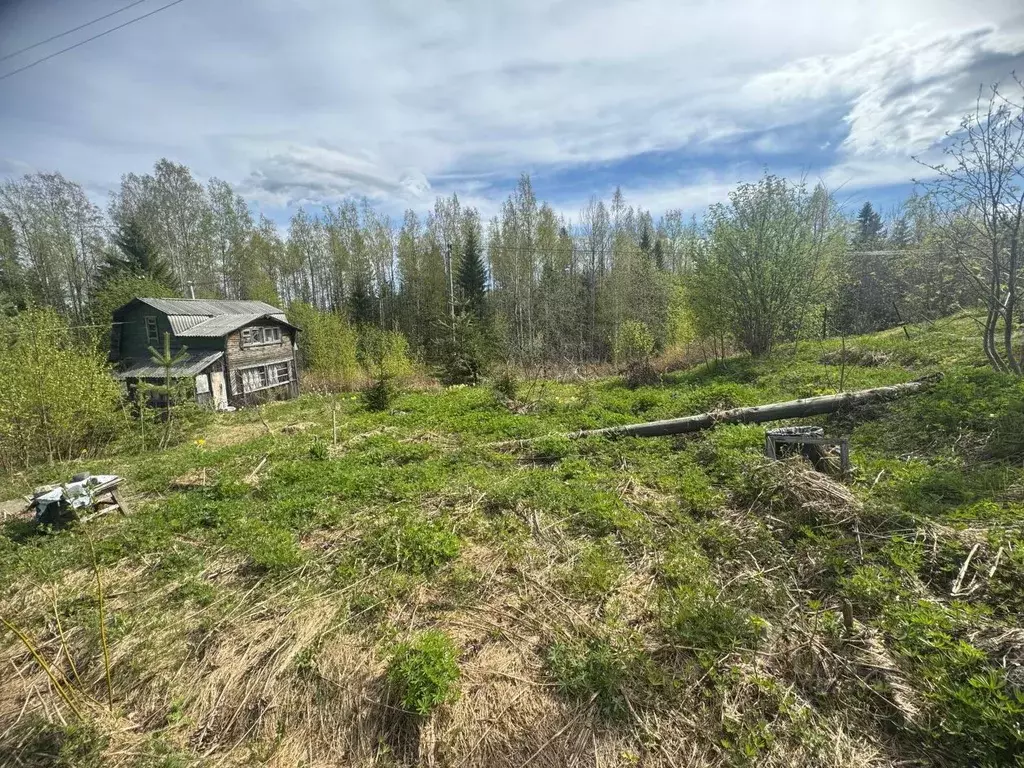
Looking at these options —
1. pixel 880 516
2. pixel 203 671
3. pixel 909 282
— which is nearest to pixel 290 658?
pixel 203 671

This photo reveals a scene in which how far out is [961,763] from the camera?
6.84 feet

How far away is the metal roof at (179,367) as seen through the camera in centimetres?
1762

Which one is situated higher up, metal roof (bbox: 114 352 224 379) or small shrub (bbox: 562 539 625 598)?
metal roof (bbox: 114 352 224 379)

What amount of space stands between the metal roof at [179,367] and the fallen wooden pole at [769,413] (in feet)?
56.8

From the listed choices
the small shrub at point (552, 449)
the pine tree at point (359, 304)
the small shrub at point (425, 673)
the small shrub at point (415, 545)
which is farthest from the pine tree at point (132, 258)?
the small shrub at point (425, 673)

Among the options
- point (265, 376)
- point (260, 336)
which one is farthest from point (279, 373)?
point (260, 336)

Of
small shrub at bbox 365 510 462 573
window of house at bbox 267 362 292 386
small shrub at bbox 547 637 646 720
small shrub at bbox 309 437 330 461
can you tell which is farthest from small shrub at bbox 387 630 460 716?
window of house at bbox 267 362 292 386

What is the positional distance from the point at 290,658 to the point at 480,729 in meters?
1.45

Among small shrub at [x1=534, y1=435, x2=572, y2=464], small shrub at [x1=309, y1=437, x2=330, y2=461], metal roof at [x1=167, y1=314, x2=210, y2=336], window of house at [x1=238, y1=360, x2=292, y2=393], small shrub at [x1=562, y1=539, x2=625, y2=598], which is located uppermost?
metal roof at [x1=167, y1=314, x2=210, y2=336]

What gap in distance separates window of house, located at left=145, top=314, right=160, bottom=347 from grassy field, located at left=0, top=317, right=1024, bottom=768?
17.1 m

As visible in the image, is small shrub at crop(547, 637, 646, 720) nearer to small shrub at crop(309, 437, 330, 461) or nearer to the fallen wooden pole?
the fallen wooden pole

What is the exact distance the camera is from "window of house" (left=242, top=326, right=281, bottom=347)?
19.9m

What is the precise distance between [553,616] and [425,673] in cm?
104

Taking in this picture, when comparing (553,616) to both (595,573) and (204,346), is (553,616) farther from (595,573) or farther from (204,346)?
(204,346)
